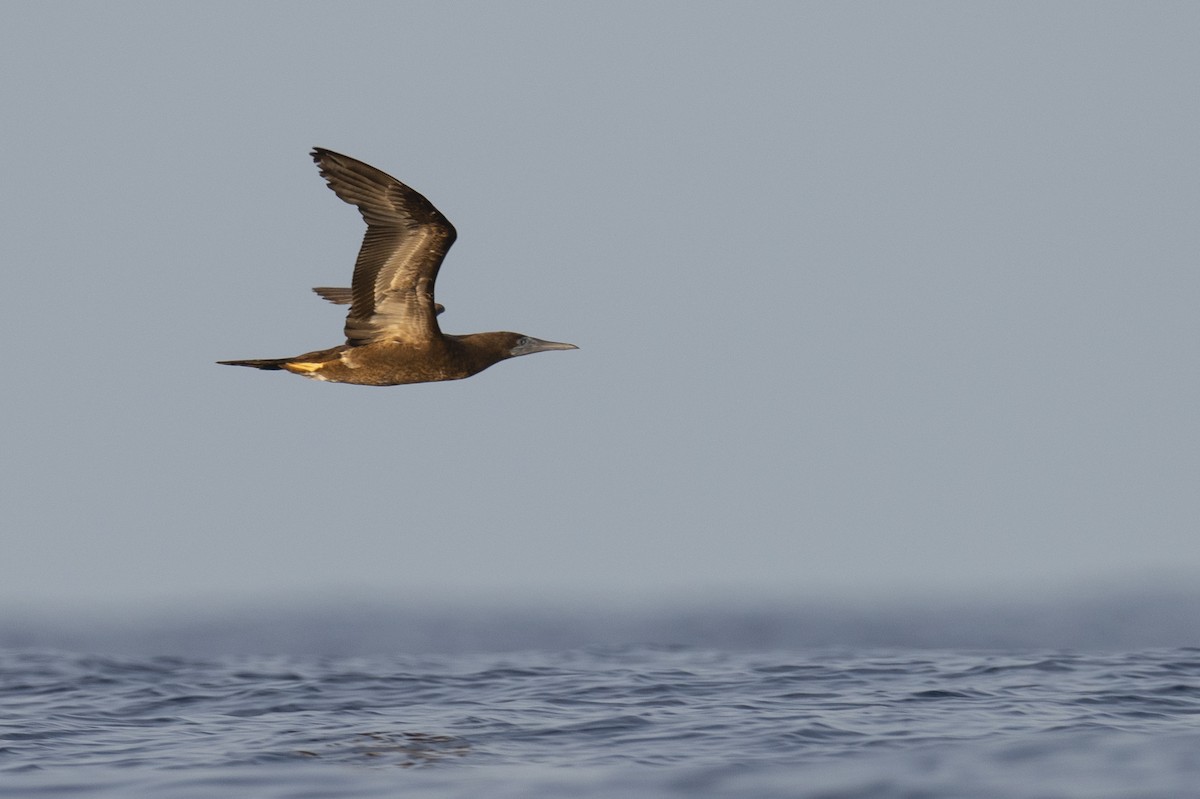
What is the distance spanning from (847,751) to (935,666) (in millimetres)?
4194

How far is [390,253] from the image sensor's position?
13.1m

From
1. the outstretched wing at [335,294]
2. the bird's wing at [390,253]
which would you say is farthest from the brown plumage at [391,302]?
the outstretched wing at [335,294]

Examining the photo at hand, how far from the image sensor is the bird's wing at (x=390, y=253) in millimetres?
12633

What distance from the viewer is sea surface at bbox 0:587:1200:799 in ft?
34.3

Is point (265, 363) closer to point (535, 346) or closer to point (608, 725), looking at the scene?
point (535, 346)

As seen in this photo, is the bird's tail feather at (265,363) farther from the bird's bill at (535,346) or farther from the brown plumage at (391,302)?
the bird's bill at (535,346)

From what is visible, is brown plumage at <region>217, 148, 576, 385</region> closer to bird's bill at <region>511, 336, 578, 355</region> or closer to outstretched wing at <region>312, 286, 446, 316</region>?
bird's bill at <region>511, 336, 578, 355</region>

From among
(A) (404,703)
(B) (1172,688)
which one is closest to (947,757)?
(B) (1172,688)

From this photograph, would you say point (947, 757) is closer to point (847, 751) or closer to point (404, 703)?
point (847, 751)

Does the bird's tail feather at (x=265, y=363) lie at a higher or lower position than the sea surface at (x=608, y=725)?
higher

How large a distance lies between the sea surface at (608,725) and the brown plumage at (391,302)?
107 inches

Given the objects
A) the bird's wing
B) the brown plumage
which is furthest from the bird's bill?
the bird's wing

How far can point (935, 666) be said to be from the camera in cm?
1519

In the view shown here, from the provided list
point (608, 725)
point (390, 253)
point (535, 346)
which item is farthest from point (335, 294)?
point (608, 725)
